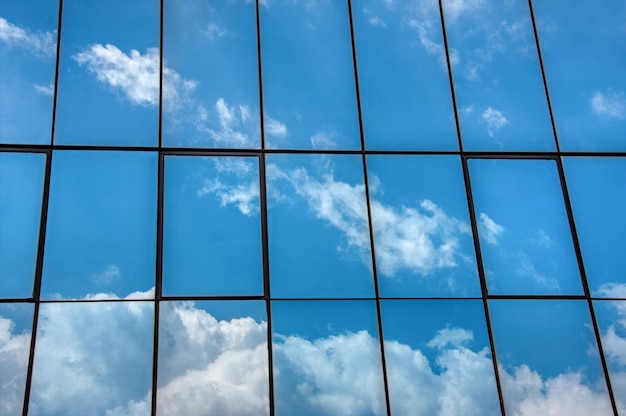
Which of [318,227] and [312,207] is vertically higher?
[312,207]

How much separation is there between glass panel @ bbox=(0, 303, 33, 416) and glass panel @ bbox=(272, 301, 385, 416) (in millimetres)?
2476

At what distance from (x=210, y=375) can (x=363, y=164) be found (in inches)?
113

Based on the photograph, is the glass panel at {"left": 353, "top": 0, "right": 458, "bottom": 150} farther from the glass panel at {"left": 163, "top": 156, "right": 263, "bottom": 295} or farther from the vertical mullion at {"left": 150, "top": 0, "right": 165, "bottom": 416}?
the vertical mullion at {"left": 150, "top": 0, "right": 165, "bottom": 416}

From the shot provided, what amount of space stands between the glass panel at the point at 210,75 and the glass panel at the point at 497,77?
2503 mm

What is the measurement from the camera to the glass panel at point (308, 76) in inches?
318

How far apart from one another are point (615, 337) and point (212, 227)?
4.48 m

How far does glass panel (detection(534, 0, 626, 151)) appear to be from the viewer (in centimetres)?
836

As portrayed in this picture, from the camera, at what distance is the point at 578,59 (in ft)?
28.3

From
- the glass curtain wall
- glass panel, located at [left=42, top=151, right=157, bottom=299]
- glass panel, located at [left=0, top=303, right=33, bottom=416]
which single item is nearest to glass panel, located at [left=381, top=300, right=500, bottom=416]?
the glass curtain wall

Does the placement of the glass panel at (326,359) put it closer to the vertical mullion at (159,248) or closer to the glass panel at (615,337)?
the vertical mullion at (159,248)

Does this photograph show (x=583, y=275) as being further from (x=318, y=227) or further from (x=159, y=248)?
(x=159, y=248)

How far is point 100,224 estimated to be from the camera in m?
7.45

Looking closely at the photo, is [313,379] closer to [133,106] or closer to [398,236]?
[398,236]

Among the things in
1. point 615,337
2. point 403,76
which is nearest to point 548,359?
point 615,337
